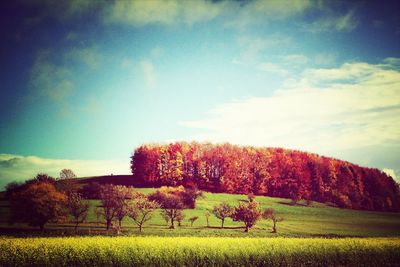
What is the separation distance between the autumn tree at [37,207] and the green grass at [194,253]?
19.8 m

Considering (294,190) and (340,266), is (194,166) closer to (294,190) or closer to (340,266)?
(294,190)

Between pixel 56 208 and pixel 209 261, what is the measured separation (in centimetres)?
3506

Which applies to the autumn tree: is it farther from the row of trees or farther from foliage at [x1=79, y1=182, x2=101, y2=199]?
the row of trees

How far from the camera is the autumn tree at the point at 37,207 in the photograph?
5534 cm

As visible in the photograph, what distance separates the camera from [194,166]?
10381 centimetres

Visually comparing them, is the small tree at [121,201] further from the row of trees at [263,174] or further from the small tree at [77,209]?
the row of trees at [263,174]

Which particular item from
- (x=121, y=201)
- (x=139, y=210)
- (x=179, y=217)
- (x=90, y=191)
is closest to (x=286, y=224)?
(x=179, y=217)

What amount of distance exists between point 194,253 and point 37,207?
34.9 metres

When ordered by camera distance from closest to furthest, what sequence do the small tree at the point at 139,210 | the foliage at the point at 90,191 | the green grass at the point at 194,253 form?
1. the green grass at the point at 194,253
2. the small tree at the point at 139,210
3. the foliage at the point at 90,191

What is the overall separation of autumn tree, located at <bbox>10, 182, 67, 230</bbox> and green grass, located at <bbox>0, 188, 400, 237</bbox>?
2394mm

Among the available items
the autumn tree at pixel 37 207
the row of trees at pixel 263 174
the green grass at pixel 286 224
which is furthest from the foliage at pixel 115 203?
the row of trees at pixel 263 174

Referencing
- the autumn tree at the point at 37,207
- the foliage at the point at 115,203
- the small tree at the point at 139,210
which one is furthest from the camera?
the foliage at the point at 115,203

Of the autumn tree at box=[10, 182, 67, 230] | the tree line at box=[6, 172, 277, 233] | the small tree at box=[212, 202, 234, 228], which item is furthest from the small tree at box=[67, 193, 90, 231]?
the small tree at box=[212, 202, 234, 228]

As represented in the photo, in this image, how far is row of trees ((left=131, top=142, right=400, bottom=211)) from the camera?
9900 cm
